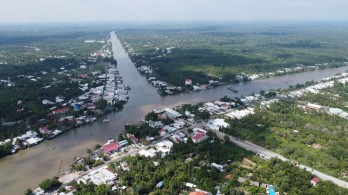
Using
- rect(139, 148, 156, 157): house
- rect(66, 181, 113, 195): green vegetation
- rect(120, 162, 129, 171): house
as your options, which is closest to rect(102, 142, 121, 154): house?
rect(139, 148, 156, 157): house

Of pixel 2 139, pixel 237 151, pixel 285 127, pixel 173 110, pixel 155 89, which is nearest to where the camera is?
pixel 237 151

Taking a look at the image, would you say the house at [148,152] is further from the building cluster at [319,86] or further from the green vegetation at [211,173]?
the building cluster at [319,86]

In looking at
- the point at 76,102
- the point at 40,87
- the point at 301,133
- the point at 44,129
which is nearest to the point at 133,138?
the point at 44,129

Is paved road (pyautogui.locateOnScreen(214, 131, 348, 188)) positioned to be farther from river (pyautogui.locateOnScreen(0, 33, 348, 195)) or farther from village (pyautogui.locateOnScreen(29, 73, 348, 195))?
river (pyautogui.locateOnScreen(0, 33, 348, 195))

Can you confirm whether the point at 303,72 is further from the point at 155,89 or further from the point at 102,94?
the point at 102,94

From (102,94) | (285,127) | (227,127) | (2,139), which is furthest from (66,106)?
(285,127)

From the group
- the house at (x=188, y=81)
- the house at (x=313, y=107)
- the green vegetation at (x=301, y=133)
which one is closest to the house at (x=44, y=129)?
the green vegetation at (x=301, y=133)

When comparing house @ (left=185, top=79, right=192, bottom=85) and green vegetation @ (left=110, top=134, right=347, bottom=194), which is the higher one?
house @ (left=185, top=79, right=192, bottom=85)
